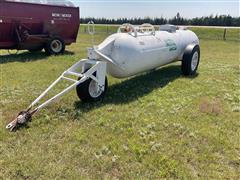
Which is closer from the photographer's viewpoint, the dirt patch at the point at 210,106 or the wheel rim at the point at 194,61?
the dirt patch at the point at 210,106

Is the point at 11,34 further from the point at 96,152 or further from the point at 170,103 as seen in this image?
the point at 96,152

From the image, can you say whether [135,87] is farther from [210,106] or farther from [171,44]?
[210,106]

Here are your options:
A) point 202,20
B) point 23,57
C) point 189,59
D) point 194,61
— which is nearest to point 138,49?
point 189,59

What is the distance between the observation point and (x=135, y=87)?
6.16 meters

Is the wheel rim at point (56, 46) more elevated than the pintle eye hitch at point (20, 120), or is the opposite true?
the wheel rim at point (56, 46)

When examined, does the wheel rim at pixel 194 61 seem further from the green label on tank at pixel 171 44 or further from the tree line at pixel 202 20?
the tree line at pixel 202 20

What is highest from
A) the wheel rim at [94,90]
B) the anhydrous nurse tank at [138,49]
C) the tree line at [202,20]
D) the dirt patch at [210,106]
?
the tree line at [202,20]

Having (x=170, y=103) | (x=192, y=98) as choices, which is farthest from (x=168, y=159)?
(x=192, y=98)

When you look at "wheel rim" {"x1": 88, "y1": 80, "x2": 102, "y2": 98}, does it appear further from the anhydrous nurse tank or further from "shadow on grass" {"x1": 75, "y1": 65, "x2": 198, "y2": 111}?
the anhydrous nurse tank

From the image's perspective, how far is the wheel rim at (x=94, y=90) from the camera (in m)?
5.17

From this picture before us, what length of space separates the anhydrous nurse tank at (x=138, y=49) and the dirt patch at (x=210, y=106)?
4.91 ft

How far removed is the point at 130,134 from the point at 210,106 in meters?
1.91

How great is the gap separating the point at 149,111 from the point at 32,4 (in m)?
7.73

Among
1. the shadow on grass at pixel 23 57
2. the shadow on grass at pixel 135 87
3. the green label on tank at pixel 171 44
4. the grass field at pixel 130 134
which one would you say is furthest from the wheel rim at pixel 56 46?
the green label on tank at pixel 171 44
